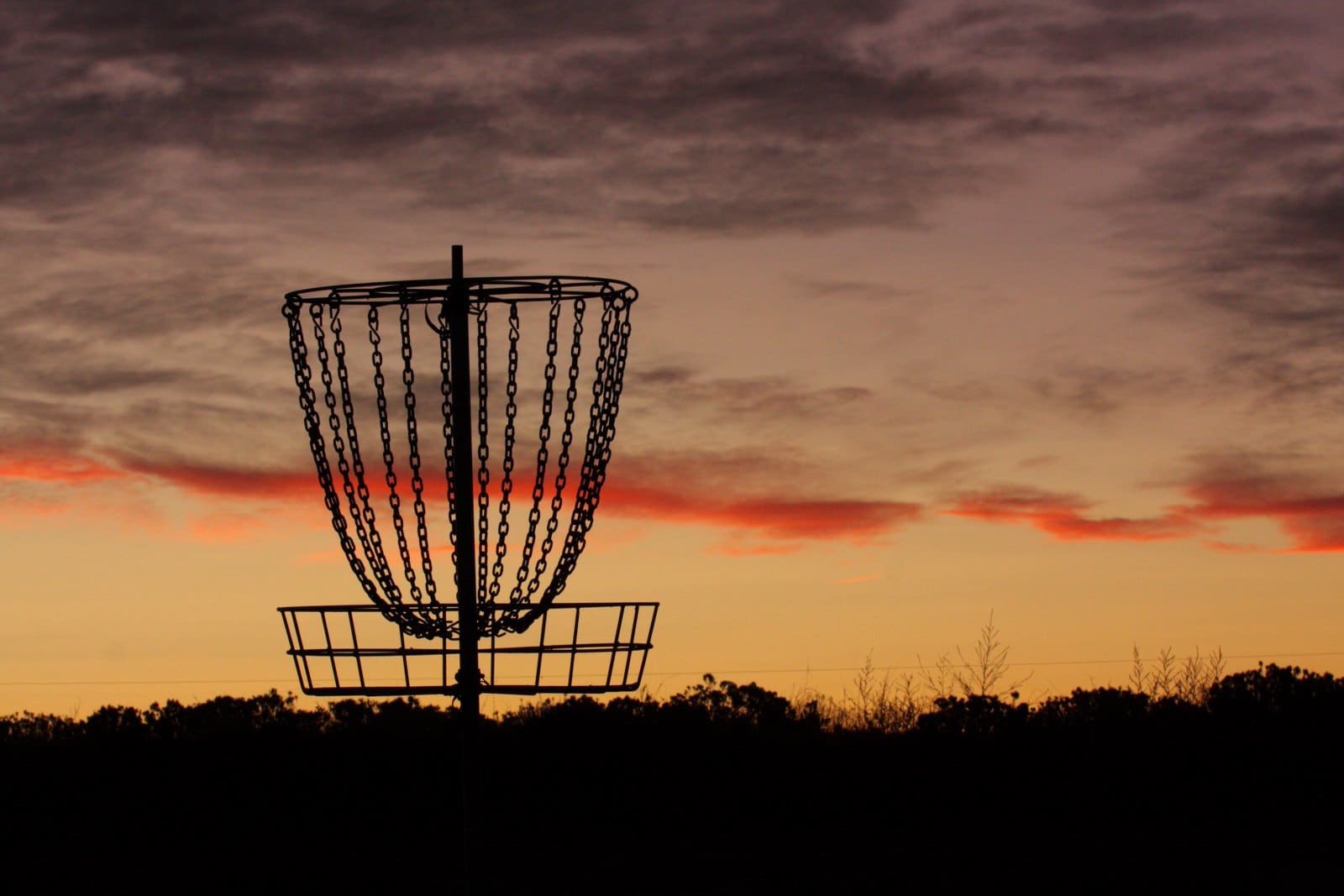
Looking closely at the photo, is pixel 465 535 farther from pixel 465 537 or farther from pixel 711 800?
pixel 711 800

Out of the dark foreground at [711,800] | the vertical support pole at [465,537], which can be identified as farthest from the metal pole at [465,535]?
the dark foreground at [711,800]

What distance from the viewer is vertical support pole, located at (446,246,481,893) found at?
8.91m

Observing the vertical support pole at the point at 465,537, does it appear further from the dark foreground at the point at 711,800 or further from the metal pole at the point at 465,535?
the dark foreground at the point at 711,800

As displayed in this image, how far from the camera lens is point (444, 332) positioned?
912cm

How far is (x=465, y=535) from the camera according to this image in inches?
357

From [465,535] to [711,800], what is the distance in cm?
595

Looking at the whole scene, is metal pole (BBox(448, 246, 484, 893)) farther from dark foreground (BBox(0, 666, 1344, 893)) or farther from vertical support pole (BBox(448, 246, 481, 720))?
dark foreground (BBox(0, 666, 1344, 893))

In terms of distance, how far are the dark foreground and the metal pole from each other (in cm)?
366

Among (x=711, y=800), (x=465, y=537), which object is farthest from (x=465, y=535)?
(x=711, y=800)

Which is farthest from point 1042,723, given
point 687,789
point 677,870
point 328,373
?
point 328,373

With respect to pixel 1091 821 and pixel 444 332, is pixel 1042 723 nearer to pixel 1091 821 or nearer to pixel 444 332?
pixel 1091 821

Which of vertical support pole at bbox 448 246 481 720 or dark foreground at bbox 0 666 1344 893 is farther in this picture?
dark foreground at bbox 0 666 1344 893

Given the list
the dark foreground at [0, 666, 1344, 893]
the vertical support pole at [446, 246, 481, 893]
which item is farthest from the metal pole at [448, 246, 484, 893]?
the dark foreground at [0, 666, 1344, 893]

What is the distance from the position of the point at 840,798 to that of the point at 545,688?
5.82 m
